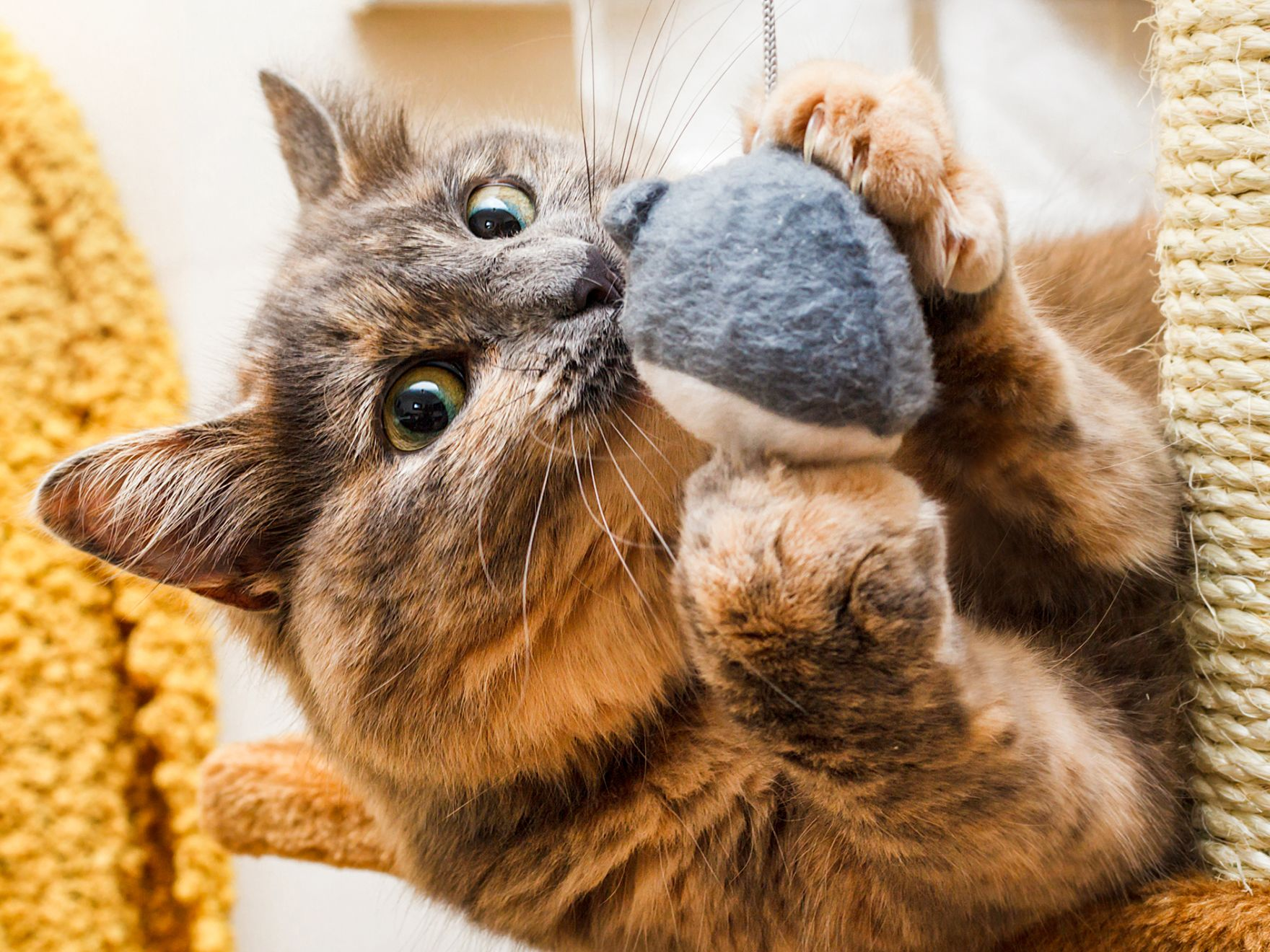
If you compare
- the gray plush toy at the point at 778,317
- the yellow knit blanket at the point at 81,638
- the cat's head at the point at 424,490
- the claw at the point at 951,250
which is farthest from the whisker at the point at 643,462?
the yellow knit blanket at the point at 81,638

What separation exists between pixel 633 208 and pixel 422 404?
0.40m


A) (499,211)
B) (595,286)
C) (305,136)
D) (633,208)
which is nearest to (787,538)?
(633,208)

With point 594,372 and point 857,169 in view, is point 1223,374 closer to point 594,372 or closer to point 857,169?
point 857,169

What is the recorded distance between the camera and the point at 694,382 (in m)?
0.69

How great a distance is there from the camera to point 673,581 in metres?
0.81

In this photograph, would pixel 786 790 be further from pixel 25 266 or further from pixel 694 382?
pixel 25 266

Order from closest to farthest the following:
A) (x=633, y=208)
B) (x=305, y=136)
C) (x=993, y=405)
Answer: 1. (x=633, y=208)
2. (x=993, y=405)
3. (x=305, y=136)

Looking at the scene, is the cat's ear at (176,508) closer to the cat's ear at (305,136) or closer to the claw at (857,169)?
the cat's ear at (305,136)

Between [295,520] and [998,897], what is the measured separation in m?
0.84

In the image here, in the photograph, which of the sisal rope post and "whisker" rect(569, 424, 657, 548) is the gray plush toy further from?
the sisal rope post

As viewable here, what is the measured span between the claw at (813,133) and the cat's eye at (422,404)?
0.45 metres

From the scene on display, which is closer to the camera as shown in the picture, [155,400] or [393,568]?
[393,568]

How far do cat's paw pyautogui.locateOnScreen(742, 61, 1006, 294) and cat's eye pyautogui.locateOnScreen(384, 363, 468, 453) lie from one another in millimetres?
431

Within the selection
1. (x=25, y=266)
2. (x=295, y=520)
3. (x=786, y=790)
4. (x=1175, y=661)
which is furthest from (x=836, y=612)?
(x=25, y=266)
